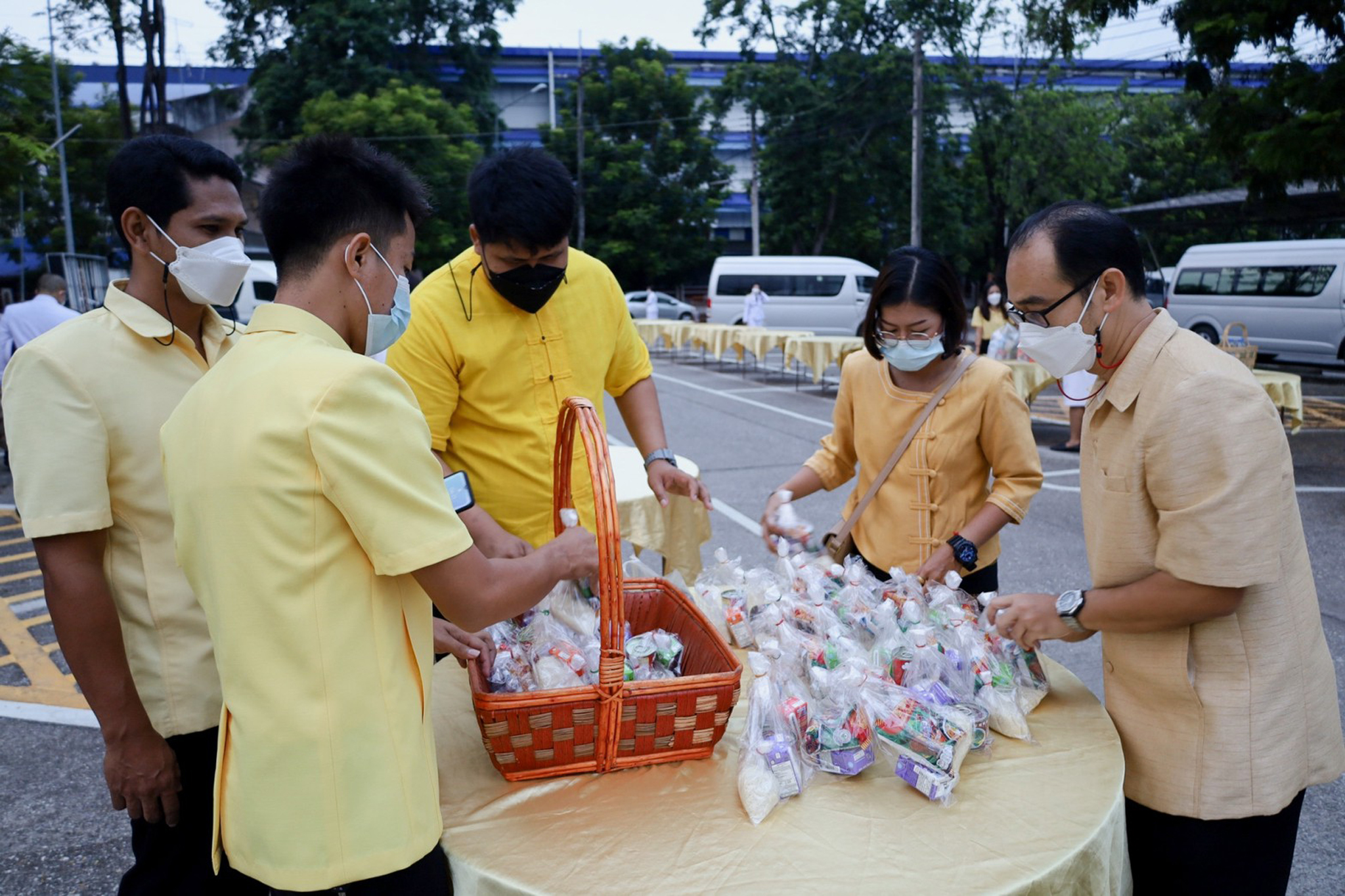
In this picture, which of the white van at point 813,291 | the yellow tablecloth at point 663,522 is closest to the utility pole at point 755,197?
the white van at point 813,291

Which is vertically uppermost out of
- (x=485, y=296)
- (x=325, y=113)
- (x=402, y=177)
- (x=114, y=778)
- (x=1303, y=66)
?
(x=325, y=113)

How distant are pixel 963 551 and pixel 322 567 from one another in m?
1.78

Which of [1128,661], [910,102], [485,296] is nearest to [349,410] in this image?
[485,296]

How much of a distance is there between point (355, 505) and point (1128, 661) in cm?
146

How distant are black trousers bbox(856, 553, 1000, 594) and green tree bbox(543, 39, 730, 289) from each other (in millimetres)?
30984

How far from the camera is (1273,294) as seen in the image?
16562 millimetres

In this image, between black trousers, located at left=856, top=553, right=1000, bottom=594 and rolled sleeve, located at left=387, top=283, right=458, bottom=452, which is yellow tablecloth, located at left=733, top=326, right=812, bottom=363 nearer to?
black trousers, located at left=856, top=553, right=1000, bottom=594

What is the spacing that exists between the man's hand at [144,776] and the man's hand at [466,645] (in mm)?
555

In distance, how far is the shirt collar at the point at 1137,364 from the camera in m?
1.64

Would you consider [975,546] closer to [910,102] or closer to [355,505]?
[355,505]

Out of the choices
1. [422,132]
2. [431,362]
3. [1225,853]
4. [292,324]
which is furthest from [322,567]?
[422,132]

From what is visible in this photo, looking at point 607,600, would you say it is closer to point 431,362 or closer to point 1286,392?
point 431,362

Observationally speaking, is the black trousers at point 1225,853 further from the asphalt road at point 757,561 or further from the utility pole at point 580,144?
the utility pole at point 580,144

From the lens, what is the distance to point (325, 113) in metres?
28.0
